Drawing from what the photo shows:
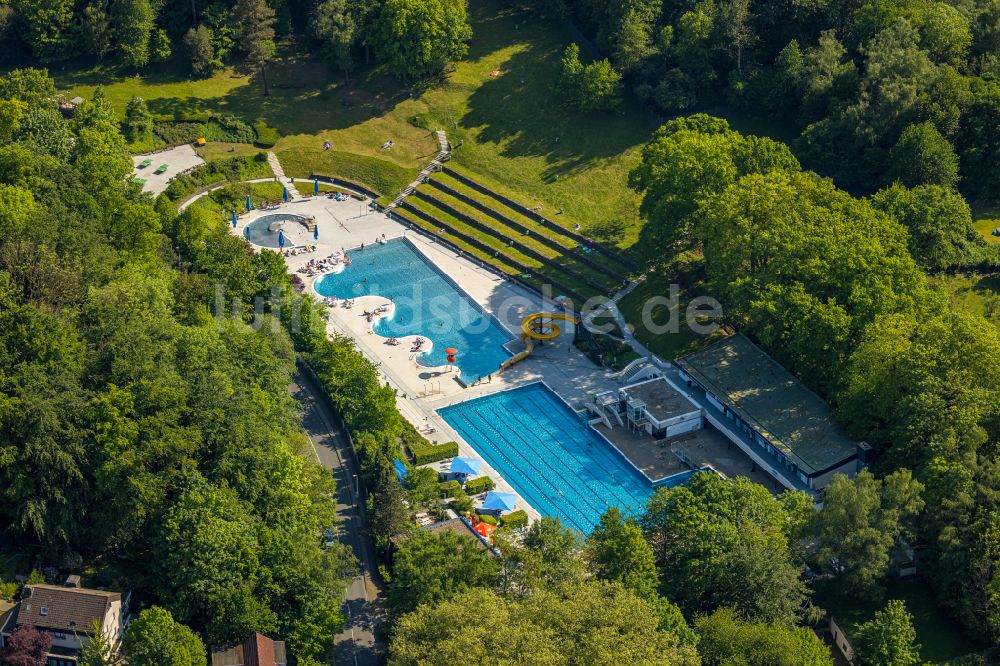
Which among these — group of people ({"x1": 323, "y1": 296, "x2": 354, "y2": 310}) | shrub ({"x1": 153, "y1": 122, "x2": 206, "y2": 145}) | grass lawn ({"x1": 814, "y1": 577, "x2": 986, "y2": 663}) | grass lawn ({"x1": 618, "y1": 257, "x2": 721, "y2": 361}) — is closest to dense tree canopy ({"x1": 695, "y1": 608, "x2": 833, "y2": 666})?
grass lawn ({"x1": 814, "y1": 577, "x2": 986, "y2": 663})

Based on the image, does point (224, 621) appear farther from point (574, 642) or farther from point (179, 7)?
point (179, 7)

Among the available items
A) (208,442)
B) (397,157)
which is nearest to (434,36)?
(397,157)

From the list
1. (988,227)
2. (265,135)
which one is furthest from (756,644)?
(265,135)

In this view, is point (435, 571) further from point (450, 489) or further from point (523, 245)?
point (523, 245)

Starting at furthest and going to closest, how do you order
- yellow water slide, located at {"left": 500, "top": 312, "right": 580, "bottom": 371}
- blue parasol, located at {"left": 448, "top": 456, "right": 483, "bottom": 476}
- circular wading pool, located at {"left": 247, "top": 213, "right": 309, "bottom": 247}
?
1. circular wading pool, located at {"left": 247, "top": 213, "right": 309, "bottom": 247}
2. yellow water slide, located at {"left": 500, "top": 312, "right": 580, "bottom": 371}
3. blue parasol, located at {"left": 448, "top": 456, "right": 483, "bottom": 476}

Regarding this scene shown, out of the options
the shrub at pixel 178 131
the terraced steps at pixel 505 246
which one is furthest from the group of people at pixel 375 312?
the shrub at pixel 178 131

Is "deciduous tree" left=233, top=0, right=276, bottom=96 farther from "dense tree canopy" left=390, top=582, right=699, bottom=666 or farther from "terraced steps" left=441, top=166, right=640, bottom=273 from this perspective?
"dense tree canopy" left=390, top=582, right=699, bottom=666

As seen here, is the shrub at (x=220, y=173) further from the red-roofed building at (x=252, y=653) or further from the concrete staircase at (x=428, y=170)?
the red-roofed building at (x=252, y=653)
